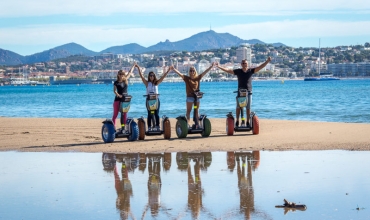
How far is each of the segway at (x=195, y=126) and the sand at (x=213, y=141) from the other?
0.51ft

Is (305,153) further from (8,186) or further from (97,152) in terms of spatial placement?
(8,186)

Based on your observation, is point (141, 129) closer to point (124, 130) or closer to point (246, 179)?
point (124, 130)

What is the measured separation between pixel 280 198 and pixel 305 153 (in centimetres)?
446

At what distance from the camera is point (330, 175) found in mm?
10000

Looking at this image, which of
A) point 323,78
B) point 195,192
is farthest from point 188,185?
point 323,78

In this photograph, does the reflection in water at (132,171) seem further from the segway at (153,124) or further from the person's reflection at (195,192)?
the segway at (153,124)

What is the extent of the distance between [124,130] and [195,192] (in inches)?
266

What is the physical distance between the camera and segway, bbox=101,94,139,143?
15.2 meters

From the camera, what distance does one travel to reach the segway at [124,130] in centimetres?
1521

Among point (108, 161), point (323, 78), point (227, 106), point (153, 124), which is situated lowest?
point (323, 78)

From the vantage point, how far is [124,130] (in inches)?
611

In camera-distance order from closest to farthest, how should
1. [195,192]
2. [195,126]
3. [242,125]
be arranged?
1. [195,192]
2. [195,126]
3. [242,125]

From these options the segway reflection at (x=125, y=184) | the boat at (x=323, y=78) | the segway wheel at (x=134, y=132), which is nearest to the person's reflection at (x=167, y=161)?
the segway reflection at (x=125, y=184)

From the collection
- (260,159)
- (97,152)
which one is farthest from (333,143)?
(97,152)
